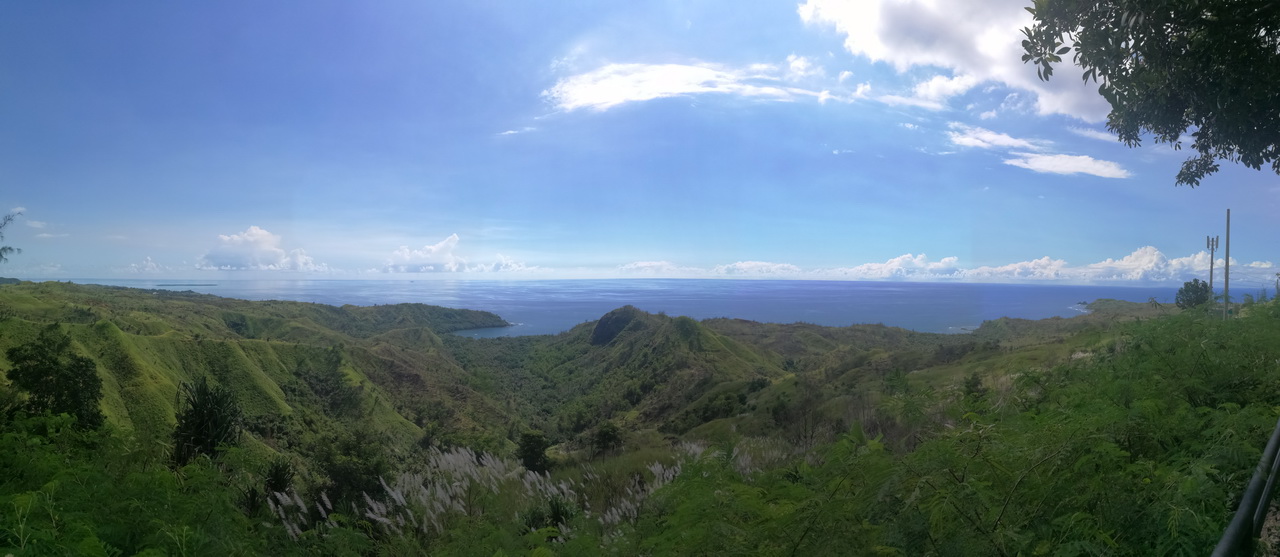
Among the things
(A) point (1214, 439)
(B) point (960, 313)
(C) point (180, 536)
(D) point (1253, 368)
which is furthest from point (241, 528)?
(B) point (960, 313)

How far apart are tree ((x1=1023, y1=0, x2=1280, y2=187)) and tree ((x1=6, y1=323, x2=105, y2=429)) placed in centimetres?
1333

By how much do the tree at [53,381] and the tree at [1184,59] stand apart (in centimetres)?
1333

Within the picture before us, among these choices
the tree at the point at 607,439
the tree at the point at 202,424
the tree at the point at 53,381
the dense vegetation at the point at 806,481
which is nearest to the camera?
the dense vegetation at the point at 806,481

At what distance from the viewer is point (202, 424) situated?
7980 millimetres

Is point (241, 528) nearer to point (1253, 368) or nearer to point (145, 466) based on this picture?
point (145, 466)

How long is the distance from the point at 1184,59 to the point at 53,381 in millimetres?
18119

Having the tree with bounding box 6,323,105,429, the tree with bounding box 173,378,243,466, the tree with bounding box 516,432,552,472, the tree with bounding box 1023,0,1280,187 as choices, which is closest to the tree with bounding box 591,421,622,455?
the tree with bounding box 516,432,552,472

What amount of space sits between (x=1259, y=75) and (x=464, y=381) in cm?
4889

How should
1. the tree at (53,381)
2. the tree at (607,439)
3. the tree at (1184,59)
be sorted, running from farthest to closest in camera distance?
the tree at (607,439) < the tree at (53,381) < the tree at (1184,59)

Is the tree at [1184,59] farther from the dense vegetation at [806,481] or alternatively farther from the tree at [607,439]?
the tree at [607,439]

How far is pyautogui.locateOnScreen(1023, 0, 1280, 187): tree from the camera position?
11.1 ft

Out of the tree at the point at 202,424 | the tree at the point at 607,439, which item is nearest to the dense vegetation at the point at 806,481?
the tree at the point at 202,424

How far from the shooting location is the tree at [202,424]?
7.41m

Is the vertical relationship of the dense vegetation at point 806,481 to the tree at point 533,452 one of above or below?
above
